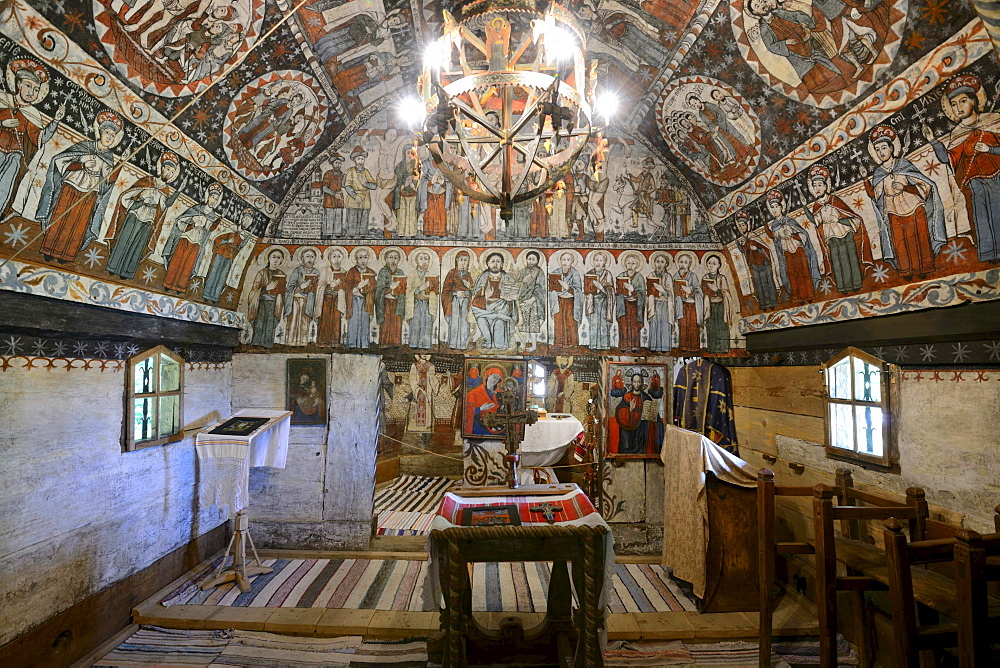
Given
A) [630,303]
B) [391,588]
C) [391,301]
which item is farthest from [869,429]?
[391,301]

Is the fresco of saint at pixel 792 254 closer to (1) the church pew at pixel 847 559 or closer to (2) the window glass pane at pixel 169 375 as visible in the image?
(1) the church pew at pixel 847 559

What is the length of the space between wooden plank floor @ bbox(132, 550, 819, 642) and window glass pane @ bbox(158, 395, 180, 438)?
188 cm

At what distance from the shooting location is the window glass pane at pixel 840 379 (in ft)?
18.2

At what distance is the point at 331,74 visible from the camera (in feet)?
20.9

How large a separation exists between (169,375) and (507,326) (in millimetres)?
4457

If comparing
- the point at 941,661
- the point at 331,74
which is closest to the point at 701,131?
the point at 331,74

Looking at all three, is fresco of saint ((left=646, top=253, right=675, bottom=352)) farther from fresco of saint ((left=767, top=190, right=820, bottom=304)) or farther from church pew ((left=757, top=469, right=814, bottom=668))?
church pew ((left=757, top=469, right=814, bottom=668))

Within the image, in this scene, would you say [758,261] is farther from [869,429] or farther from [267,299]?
[267,299]

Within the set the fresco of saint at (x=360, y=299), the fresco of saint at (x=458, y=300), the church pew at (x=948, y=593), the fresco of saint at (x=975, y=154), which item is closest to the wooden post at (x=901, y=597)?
the church pew at (x=948, y=593)

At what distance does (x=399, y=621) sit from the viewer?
5.59 m

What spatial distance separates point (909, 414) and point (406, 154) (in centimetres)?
696

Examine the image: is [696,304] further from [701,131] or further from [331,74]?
[331,74]

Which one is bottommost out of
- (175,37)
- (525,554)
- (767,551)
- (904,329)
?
(767,551)

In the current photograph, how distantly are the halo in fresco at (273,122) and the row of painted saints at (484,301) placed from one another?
1.43m
